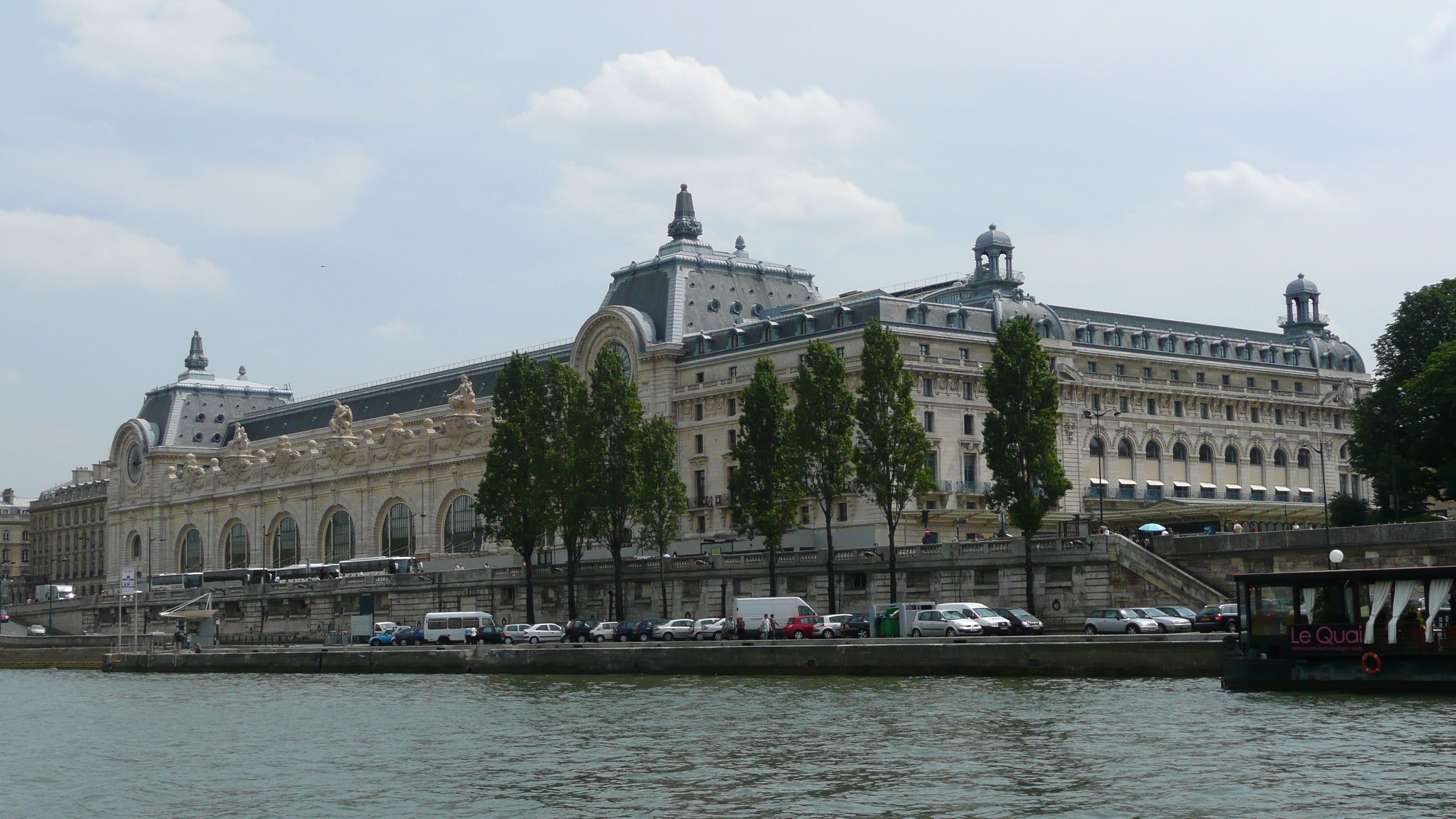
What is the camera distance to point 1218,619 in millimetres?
65625

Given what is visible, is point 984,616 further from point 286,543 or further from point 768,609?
point 286,543

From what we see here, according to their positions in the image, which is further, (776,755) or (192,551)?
(192,551)

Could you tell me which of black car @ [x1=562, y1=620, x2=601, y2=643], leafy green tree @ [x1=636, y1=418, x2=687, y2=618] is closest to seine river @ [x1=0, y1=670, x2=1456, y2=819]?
black car @ [x1=562, y1=620, x2=601, y2=643]

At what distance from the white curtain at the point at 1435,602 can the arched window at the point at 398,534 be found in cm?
10123

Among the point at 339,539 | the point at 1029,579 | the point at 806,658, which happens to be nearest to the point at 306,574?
the point at 339,539

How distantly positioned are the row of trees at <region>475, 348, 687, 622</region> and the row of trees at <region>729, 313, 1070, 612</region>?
6.52 meters

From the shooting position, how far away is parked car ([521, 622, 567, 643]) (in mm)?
89500

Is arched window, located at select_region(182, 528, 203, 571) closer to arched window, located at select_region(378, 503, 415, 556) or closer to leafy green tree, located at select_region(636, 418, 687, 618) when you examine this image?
arched window, located at select_region(378, 503, 415, 556)

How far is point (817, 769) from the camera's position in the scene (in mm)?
39219

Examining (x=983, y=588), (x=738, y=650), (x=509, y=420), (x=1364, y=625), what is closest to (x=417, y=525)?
(x=509, y=420)

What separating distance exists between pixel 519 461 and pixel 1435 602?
58.1 metres

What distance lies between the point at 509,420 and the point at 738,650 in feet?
116

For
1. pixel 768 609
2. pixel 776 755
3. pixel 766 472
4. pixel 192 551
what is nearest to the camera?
pixel 776 755

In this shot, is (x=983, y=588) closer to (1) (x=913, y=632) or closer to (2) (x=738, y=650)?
(1) (x=913, y=632)
